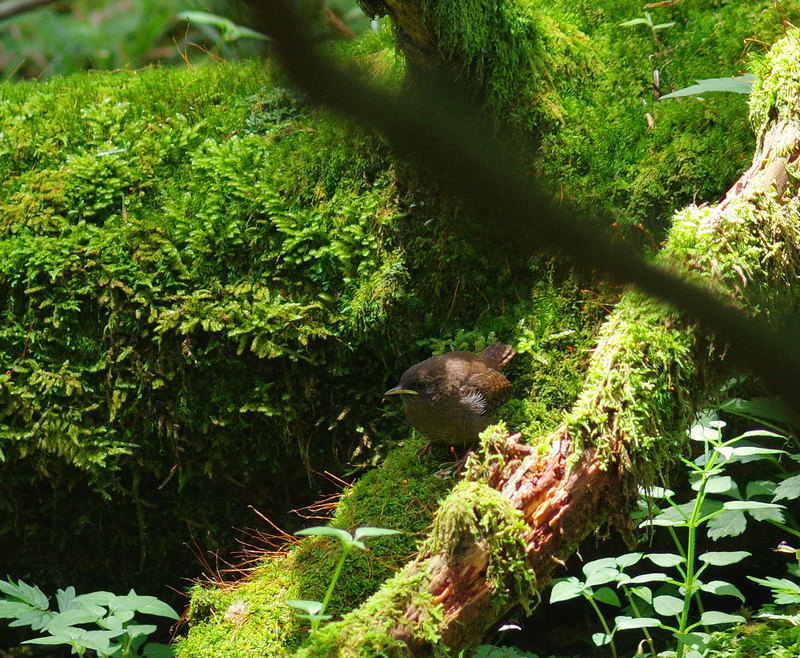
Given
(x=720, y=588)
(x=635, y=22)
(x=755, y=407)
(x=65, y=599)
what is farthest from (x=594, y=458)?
(x=635, y=22)

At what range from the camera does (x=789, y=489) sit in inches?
100

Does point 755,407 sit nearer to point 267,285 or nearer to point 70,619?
point 267,285

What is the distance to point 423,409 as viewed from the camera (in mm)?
2713

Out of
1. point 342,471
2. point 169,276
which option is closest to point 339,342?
point 342,471

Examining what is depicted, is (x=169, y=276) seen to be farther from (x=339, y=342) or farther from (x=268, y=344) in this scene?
(x=339, y=342)

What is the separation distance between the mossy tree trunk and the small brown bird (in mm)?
430

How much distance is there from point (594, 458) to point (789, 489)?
0.90m

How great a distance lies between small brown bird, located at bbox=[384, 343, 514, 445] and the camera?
2672 millimetres

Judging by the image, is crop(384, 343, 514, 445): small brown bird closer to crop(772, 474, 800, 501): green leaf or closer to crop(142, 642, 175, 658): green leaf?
crop(772, 474, 800, 501): green leaf

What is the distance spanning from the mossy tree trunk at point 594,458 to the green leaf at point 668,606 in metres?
0.41

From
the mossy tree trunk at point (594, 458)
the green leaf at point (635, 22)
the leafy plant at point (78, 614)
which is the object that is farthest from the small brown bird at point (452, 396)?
the green leaf at point (635, 22)

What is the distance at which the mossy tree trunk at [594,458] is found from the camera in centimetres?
204

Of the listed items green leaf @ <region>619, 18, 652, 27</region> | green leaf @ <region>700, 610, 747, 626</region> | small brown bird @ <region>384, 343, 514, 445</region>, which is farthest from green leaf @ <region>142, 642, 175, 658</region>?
green leaf @ <region>619, 18, 652, 27</region>

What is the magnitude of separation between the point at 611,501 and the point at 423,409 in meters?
0.79
